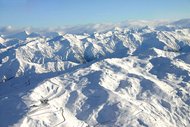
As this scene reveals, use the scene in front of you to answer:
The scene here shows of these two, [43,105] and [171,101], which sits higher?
[43,105]

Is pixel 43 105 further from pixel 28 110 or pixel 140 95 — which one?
pixel 140 95

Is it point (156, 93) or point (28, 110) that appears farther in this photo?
point (156, 93)

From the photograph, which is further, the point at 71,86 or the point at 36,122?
the point at 71,86

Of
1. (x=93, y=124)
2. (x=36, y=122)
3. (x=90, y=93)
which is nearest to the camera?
(x=36, y=122)

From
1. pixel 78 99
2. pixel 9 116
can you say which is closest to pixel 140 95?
pixel 78 99

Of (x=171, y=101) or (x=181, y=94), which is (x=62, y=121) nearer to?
(x=171, y=101)

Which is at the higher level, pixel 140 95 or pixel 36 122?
pixel 36 122

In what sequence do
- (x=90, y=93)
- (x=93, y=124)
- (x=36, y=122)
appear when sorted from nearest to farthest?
(x=36, y=122) < (x=93, y=124) < (x=90, y=93)

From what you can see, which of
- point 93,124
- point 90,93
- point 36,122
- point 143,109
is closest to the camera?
point 36,122

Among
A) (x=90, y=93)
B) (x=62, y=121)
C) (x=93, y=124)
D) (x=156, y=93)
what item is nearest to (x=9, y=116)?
(x=62, y=121)
